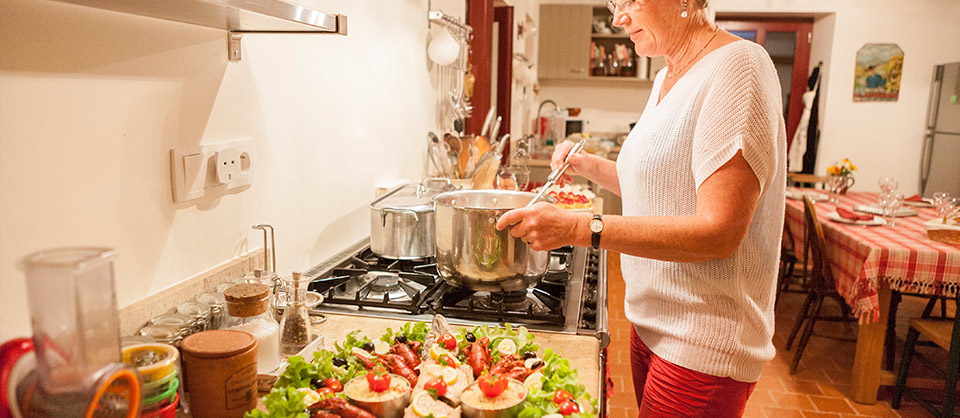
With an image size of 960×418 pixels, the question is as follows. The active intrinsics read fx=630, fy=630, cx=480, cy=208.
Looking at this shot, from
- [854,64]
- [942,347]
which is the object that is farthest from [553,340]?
[854,64]

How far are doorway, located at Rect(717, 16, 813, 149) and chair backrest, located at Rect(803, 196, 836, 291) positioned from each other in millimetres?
3992

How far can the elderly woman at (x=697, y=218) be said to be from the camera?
106 cm

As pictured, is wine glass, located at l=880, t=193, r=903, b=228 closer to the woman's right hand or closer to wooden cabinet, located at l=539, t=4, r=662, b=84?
the woman's right hand

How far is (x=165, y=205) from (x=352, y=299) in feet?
1.58

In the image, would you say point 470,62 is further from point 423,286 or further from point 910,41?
point 910,41

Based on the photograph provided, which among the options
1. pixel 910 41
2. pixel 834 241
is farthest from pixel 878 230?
Result: pixel 910 41

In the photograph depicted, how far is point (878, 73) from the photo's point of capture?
6.39 metres

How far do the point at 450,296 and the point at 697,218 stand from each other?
66 cm

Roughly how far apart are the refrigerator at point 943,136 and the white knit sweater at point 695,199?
19.2 feet

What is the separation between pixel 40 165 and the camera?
88 centimetres

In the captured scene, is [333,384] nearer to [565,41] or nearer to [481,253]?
[481,253]

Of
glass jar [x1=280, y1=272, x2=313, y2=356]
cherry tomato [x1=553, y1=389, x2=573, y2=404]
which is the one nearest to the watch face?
cherry tomato [x1=553, y1=389, x2=573, y2=404]

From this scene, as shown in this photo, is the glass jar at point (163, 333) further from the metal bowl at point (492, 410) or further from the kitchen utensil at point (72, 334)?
the metal bowl at point (492, 410)

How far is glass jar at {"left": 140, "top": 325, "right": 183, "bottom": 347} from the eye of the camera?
98 cm
